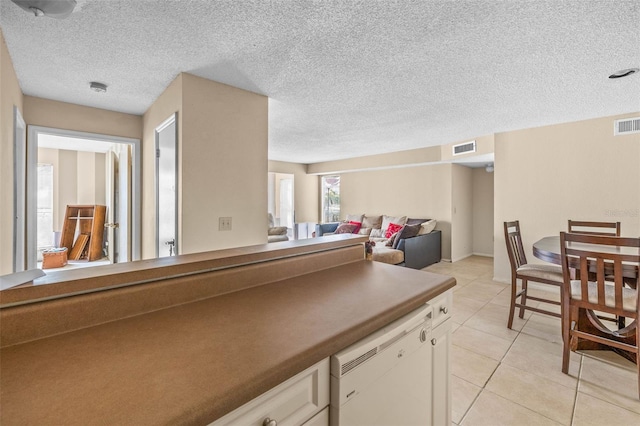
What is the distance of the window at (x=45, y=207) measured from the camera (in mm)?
5891

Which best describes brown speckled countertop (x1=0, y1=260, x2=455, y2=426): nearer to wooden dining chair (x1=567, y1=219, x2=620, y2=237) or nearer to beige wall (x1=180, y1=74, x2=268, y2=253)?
beige wall (x1=180, y1=74, x2=268, y2=253)

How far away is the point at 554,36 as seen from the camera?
1.83 m

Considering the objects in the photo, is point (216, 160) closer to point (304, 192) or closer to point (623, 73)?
point (623, 73)

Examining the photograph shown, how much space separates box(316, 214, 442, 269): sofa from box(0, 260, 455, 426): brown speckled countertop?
3176 millimetres

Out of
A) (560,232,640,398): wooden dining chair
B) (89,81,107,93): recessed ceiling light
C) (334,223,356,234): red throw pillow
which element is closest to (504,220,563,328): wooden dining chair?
(560,232,640,398): wooden dining chair

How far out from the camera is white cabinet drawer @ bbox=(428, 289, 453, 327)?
1.35 metres

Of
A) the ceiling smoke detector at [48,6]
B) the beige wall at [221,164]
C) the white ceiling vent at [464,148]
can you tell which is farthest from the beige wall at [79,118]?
the white ceiling vent at [464,148]

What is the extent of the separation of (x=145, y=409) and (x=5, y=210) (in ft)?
8.54

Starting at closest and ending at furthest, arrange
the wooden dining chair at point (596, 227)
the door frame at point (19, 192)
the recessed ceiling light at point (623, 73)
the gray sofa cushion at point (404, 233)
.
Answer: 1. the recessed ceiling light at point (623, 73)
2. the door frame at point (19, 192)
3. the wooden dining chair at point (596, 227)
4. the gray sofa cushion at point (404, 233)

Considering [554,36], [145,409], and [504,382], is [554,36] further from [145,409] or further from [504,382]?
[145,409]

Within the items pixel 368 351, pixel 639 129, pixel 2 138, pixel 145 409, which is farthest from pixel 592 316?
pixel 2 138

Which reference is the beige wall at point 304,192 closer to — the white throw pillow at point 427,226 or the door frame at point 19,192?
the white throw pillow at point 427,226

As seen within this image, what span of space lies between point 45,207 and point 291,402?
771cm

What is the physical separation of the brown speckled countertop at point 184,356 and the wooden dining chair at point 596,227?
3021 millimetres
